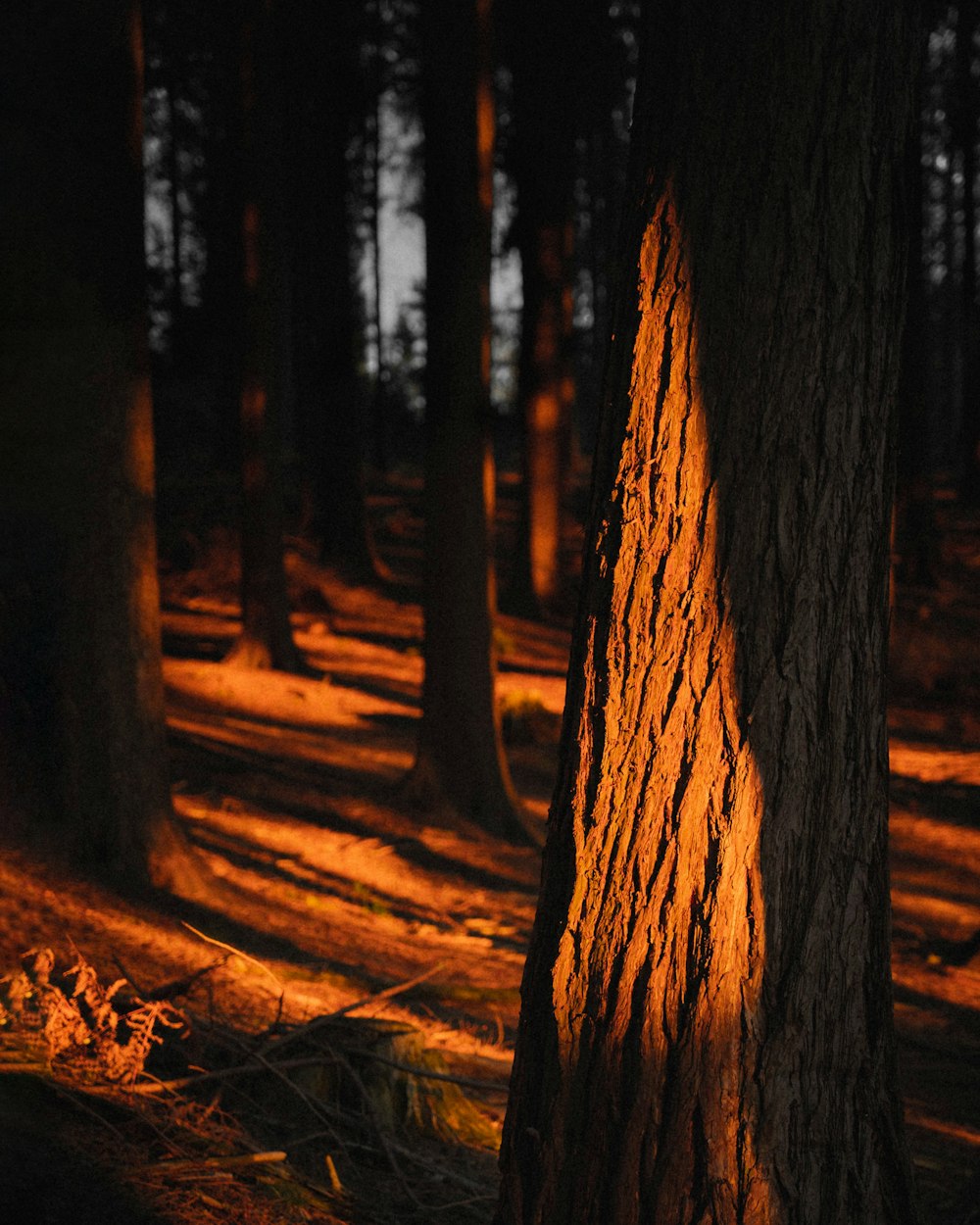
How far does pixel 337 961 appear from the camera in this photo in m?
6.58

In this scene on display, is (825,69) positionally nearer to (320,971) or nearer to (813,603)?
(813,603)

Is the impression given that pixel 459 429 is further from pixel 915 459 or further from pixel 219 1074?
pixel 915 459

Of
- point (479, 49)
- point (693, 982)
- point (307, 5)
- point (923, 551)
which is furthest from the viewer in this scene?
point (923, 551)

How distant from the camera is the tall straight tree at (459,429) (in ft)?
29.4

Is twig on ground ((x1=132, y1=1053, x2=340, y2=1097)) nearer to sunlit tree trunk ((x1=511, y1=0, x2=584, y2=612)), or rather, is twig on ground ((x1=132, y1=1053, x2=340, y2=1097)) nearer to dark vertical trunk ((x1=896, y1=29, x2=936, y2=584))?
sunlit tree trunk ((x1=511, y1=0, x2=584, y2=612))

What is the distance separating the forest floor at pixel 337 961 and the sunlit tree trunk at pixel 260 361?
1.94ft

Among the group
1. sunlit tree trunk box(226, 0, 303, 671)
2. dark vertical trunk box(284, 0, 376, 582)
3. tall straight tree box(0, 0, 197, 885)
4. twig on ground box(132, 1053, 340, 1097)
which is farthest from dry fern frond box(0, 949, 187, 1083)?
dark vertical trunk box(284, 0, 376, 582)

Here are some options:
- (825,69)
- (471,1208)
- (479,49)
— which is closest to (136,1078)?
(471,1208)

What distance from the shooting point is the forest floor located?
11.5 feet

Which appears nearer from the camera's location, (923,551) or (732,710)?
(732,710)

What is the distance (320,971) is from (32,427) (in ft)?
11.4

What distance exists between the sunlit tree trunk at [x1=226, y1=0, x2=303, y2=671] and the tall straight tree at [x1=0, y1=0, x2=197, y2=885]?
5.67 meters

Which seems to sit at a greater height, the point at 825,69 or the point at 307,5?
the point at 307,5

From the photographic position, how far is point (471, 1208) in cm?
391
